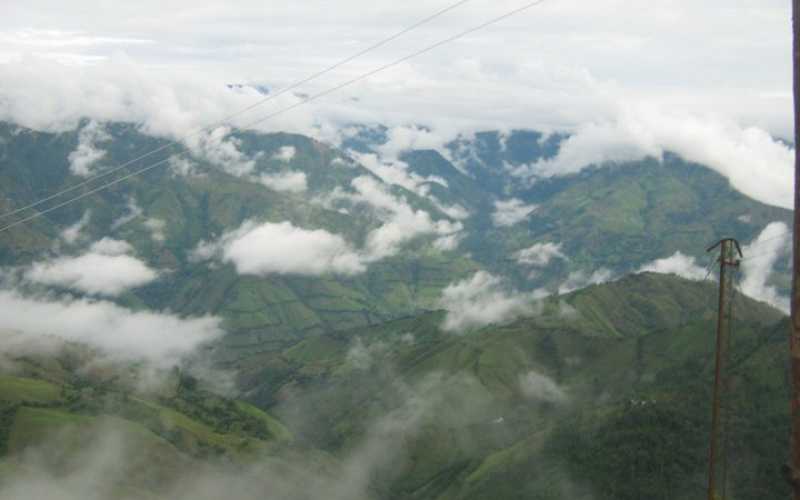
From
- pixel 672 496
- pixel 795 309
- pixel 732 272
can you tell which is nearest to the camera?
pixel 795 309

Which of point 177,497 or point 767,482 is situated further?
point 177,497

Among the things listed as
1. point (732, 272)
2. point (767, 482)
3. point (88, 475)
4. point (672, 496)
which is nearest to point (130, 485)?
point (88, 475)

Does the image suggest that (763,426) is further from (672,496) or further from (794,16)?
(794,16)

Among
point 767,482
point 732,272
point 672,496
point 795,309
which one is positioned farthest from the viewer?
point 672,496

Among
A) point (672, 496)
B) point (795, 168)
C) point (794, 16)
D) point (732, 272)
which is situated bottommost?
point (672, 496)

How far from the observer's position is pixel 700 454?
200 meters

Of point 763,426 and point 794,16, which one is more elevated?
point 794,16

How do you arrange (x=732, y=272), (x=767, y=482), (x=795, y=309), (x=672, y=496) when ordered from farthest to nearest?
(x=672, y=496)
(x=767, y=482)
(x=732, y=272)
(x=795, y=309)

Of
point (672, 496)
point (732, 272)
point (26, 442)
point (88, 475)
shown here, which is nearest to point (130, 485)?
point (88, 475)

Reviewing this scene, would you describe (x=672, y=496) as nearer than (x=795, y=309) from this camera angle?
No

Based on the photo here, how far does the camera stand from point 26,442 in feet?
653

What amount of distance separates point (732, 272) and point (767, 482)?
178080mm

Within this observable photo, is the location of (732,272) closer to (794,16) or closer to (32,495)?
(794,16)

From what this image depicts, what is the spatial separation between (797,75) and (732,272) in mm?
9646
